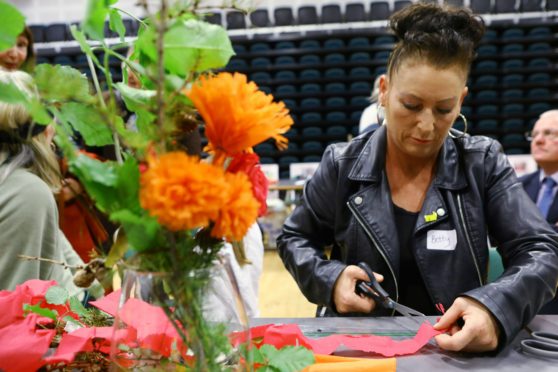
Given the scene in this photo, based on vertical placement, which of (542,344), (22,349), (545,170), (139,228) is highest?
(139,228)

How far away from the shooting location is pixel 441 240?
130 cm

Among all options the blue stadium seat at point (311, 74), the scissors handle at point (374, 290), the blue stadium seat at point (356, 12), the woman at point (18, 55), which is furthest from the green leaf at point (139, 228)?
the blue stadium seat at point (356, 12)

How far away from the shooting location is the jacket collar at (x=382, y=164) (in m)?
1.33

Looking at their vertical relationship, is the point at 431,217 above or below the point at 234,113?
below

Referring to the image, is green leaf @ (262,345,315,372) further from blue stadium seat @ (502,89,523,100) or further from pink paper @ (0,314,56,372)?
blue stadium seat @ (502,89,523,100)

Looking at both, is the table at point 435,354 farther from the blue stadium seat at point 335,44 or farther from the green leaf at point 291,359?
the blue stadium seat at point 335,44

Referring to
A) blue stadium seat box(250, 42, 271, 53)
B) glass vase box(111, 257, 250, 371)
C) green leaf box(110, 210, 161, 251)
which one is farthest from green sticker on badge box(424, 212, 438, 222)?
blue stadium seat box(250, 42, 271, 53)

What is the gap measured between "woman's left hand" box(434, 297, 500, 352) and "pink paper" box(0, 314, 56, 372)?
664mm

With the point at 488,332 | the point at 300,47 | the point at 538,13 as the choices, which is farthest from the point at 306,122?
the point at 488,332

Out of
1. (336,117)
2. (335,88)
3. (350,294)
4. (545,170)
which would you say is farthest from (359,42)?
(350,294)

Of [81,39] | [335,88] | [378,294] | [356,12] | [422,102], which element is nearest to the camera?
[81,39]

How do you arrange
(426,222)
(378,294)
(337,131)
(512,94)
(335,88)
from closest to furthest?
(378,294) < (426,222) < (512,94) < (337,131) < (335,88)

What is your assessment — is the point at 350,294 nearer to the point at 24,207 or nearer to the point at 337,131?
the point at 24,207

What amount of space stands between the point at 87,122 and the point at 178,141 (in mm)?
132
